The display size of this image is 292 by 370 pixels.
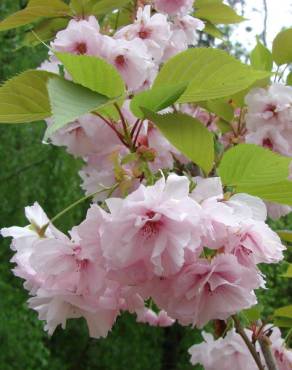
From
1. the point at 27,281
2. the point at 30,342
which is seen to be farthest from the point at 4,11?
the point at 27,281

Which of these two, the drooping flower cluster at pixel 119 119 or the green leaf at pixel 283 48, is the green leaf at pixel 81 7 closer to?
the drooping flower cluster at pixel 119 119

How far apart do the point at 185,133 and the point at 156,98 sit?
0.07 metres

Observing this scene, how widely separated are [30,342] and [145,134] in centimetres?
296

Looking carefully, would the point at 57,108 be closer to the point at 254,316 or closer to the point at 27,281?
the point at 27,281

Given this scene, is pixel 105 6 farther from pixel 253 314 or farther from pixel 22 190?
pixel 22 190

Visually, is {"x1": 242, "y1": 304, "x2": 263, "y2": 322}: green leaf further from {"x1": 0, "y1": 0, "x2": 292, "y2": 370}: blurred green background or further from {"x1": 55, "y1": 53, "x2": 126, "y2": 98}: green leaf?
{"x1": 0, "y1": 0, "x2": 292, "y2": 370}: blurred green background

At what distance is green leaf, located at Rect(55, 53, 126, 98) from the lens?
2.20ft

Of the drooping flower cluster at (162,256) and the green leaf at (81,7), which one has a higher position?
the green leaf at (81,7)

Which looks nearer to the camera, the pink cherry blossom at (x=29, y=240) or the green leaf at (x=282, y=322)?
the pink cherry blossom at (x=29, y=240)

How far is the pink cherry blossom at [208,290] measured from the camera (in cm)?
68

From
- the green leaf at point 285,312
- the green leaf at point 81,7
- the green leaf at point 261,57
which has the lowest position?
the green leaf at point 285,312

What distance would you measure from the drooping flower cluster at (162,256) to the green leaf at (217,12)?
0.87m

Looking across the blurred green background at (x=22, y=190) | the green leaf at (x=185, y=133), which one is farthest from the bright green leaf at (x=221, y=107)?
the blurred green background at (x=22, y=190)

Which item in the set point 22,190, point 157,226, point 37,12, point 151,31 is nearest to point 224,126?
point 151,31
